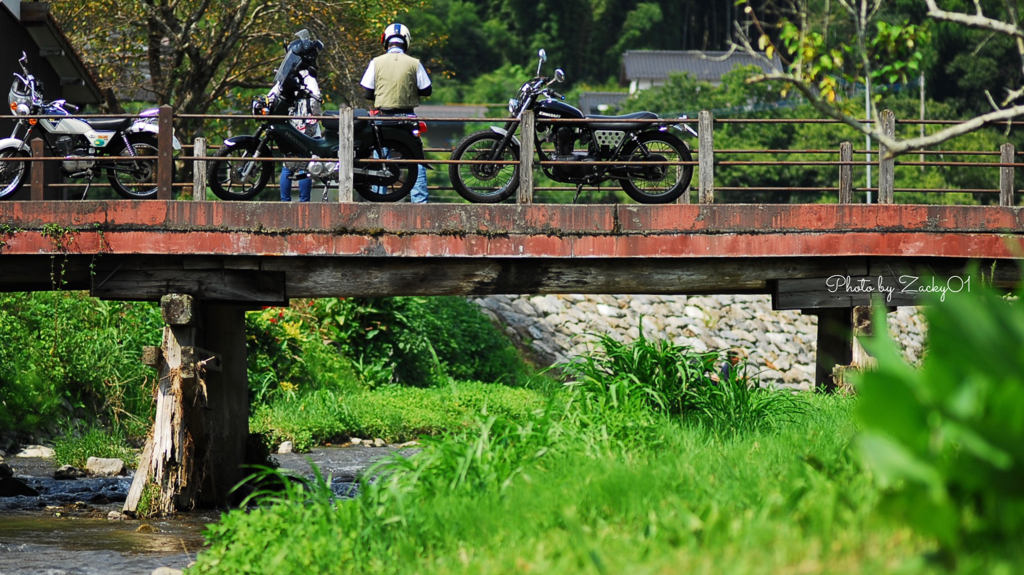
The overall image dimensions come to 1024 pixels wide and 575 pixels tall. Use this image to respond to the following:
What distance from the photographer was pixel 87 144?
11.2 m

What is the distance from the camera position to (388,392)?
59.0 feet

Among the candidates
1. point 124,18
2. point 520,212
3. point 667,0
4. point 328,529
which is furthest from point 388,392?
point 667,0

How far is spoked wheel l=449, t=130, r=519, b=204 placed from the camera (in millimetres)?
9977

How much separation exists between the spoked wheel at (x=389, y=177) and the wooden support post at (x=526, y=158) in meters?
1.13

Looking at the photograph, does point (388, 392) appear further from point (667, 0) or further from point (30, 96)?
point (667, 0)

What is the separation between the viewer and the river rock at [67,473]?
12008 millimetres

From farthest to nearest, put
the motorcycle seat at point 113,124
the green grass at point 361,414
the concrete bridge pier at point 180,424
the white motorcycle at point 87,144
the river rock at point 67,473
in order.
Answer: the green grass at point 361,414 < the river rock at point 67,473 < the motorcycle seat at point 113,124 < the white motorcycle at point 87,144 < the concrete bridge pier at point 180,424

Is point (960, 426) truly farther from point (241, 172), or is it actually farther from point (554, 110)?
point (241, 172)

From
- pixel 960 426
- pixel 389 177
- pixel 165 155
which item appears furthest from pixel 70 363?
pixel 960 426

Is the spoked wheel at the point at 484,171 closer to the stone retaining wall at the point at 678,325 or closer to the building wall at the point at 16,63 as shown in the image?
the building wall at the point at 16,63

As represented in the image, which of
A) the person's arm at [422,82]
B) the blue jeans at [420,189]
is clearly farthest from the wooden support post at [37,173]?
the person's arm at [422,82]

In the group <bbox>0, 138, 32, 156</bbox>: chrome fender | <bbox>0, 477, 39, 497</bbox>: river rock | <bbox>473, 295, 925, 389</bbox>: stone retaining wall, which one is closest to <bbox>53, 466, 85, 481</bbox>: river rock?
<bbox>0, 477, 39, 497</bbox>: river rock

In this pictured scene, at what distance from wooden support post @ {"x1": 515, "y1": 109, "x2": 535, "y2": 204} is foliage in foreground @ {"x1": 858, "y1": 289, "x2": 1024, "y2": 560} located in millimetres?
5725

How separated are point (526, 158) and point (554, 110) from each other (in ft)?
2.88
